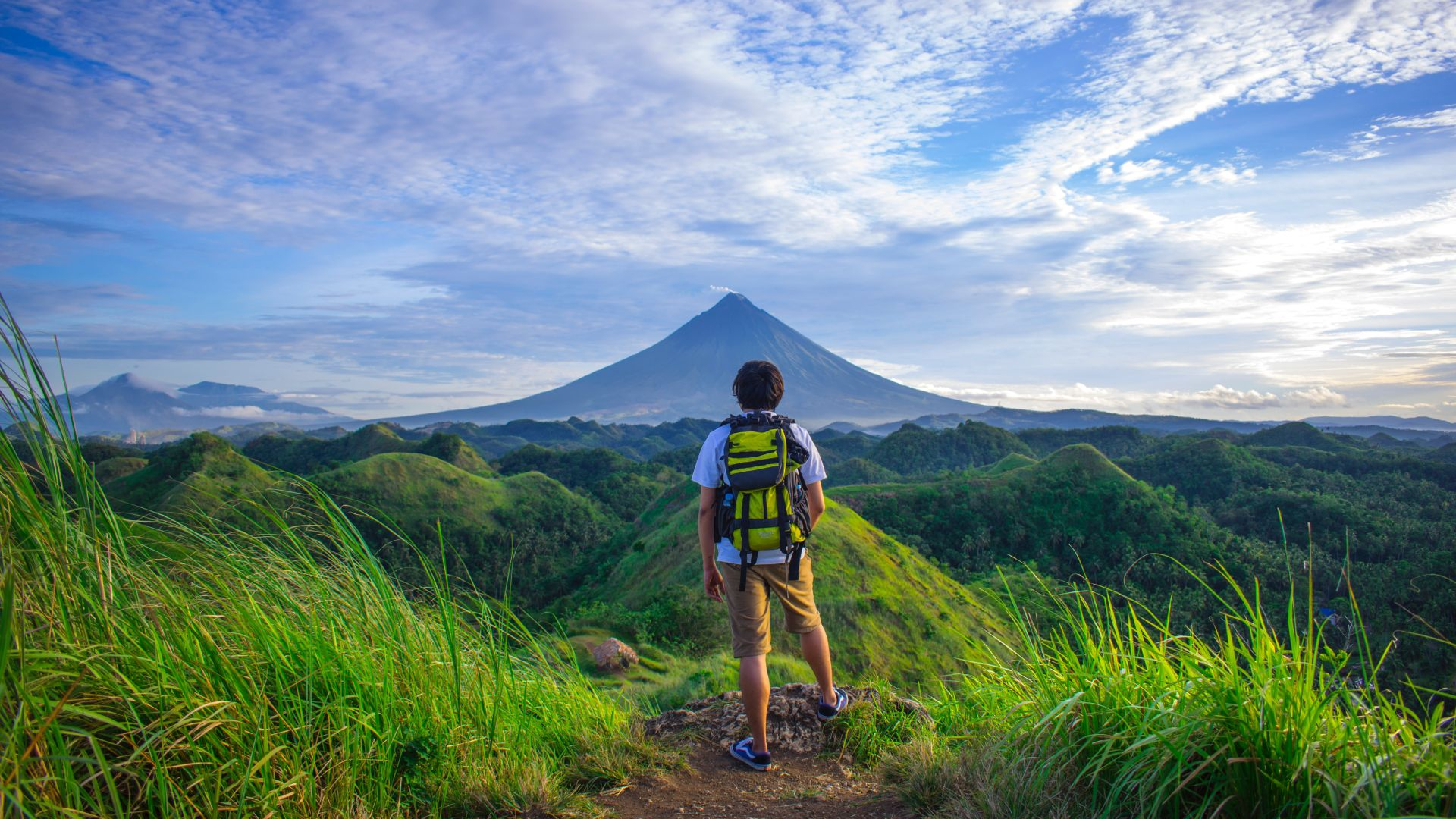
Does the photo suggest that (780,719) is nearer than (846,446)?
Yes

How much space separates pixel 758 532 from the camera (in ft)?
10.4

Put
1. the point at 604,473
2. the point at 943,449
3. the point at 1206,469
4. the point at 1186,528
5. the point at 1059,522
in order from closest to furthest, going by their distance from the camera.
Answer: the point at 1186,528 < the point at 1059,522 < the point at 1206,469 < the point at 604,473 < the point at 943,449

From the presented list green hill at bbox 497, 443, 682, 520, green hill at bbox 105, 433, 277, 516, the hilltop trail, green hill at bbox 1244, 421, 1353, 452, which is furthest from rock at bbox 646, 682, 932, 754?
green hill at bbox 1244, 421, 1353, 452

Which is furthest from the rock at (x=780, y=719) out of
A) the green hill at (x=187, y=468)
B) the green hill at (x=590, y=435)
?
the green hill at (x=590, y=435)

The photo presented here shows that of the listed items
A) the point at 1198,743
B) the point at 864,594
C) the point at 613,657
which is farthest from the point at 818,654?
the point at 864,594

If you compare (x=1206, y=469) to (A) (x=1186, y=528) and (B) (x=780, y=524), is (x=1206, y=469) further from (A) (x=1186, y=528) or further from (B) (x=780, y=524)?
(B) (x=780, y=524)

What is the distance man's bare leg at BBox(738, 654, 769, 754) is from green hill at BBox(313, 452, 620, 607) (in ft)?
89.7

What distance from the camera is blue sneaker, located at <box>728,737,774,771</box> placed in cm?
319

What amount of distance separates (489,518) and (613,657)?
2903cm

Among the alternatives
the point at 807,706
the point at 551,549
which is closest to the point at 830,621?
the point at 807,706

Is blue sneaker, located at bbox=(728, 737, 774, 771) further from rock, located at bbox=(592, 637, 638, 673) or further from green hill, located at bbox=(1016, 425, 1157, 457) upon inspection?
green hill, located at bbox=(1016, 425, 1157, 457)

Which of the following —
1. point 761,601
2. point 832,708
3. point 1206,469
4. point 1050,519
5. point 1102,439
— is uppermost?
point 761,601

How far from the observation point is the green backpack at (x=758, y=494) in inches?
124

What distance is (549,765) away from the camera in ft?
9.04
